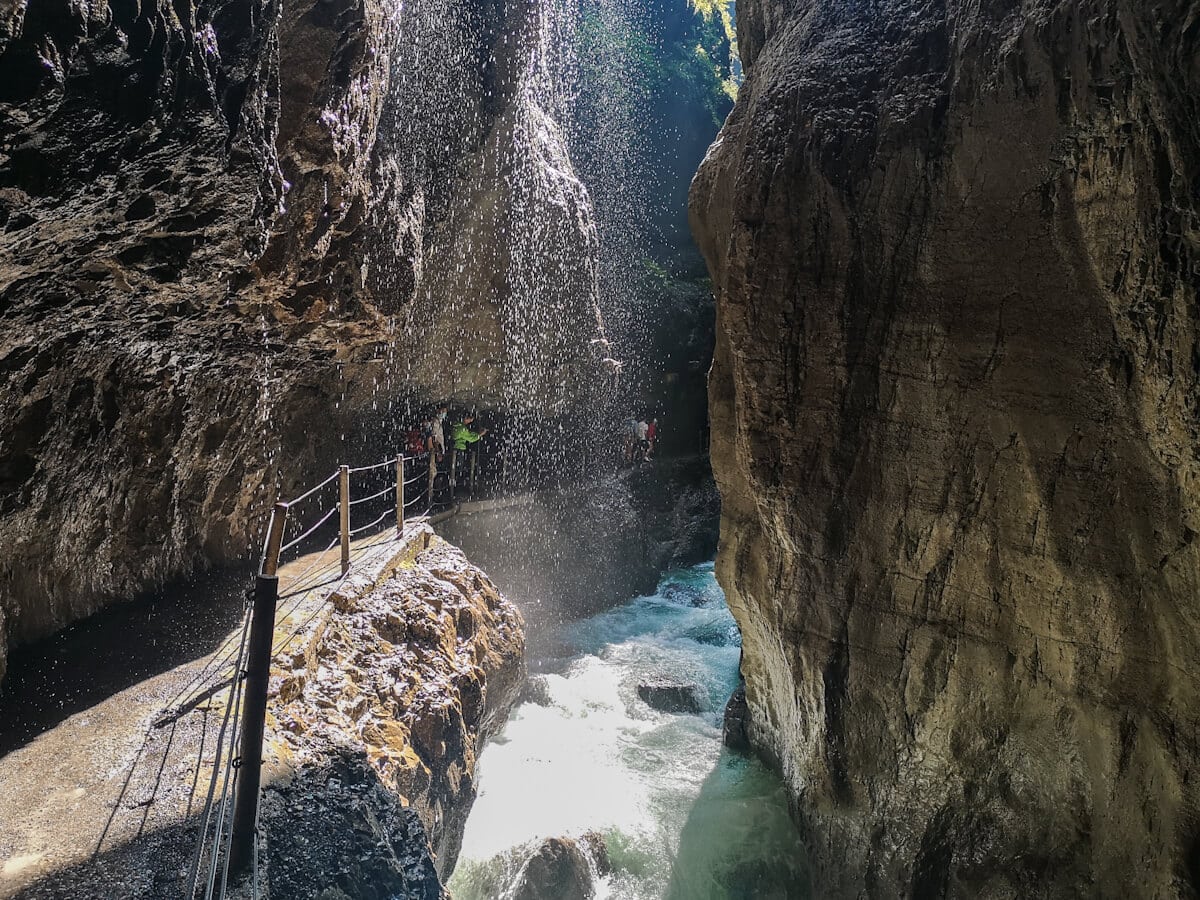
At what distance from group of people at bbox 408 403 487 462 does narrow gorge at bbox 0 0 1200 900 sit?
3124 millimetres

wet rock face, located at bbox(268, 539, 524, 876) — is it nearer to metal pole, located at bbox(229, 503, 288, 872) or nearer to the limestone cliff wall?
metal pole, located at bbox(229, 503, 288, 872)

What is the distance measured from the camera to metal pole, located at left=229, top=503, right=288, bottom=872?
310cm

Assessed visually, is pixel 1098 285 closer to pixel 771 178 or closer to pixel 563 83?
pixel 771 178

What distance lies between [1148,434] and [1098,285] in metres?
0.88

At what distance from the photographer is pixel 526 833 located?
756 centimetres

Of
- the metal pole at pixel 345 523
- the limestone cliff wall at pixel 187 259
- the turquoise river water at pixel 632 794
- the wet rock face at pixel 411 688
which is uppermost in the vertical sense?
the limestone cliff wall at pixel 187 259

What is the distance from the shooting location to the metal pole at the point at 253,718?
10.2 ft

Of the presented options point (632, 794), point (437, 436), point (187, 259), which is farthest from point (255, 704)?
point (437, 436)

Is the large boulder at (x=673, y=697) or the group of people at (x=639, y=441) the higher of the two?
the group of people at (x=639, y=441)

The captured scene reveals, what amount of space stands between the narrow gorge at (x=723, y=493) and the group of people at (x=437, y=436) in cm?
312

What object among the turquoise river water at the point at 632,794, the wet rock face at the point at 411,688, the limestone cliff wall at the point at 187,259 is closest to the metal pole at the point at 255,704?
the wet rock face at the point at 411,688

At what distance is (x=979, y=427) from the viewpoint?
191 inches

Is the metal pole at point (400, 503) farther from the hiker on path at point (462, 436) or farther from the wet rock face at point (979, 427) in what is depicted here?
the hiker on path at point (462, 436)

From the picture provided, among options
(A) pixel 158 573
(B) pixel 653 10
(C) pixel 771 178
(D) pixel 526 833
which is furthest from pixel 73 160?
(B) pixel 653 10
